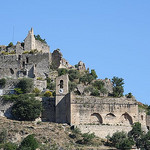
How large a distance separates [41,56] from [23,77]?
157 inches

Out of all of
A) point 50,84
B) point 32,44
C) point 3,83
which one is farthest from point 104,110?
point 32,44

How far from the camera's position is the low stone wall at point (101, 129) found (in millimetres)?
62500

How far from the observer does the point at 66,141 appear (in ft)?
195

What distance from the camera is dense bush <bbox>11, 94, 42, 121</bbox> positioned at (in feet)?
212

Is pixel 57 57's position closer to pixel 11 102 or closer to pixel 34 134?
pixel 11 102

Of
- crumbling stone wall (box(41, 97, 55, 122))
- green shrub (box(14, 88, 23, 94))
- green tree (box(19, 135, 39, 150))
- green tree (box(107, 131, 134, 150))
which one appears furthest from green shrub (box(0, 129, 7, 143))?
green shrub (box(14, 88, 23, 94))

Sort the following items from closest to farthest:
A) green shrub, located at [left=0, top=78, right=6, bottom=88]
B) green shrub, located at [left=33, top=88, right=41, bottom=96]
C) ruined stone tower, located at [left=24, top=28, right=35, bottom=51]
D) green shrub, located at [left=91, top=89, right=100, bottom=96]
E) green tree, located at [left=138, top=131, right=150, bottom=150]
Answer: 1. green tree, located at [left=138, top=131, right=150, bottom=150]
2. green shrub, located at [left=33, top=88, right=41, bottom=96]
3. green shrub, located at [left=91, top=89, right=100, bottom=96]
4. green shrub, located at [left=0, top=78, right=6, bottom=88]
5. ruined stone tower, located at [left=24, top=28, right=35, bottom=51]

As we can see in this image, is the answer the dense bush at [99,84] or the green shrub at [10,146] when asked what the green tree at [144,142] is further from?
the green shrub at [10,146]

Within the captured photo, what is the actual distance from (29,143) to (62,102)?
37.1ft

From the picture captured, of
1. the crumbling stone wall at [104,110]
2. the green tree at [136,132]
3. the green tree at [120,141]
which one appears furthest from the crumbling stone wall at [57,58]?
the green tree at [120,141]

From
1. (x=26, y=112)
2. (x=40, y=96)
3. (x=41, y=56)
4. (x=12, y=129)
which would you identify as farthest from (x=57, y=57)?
(x=12, y=129)

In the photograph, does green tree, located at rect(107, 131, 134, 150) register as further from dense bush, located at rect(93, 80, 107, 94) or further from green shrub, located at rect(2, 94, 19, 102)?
dense bush, located at rect(93, 80, 107, 94)

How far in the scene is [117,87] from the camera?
73.6 m

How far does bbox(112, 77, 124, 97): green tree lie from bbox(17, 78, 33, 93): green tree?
36.8ft
